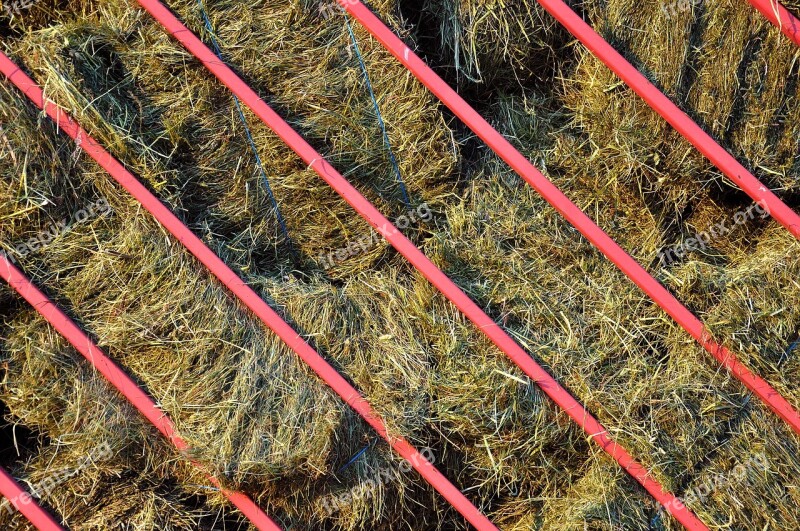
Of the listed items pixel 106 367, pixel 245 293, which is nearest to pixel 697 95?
pixel 245 293

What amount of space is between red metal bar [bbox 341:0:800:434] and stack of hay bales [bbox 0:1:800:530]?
6 cm

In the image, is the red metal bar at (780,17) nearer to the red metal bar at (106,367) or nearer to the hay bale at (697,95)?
the hay bale at (697,95)

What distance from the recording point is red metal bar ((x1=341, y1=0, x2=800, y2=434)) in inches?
95.3

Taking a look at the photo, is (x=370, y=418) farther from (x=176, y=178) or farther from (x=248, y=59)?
(x=248, y=59)

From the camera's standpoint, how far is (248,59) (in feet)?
8.45

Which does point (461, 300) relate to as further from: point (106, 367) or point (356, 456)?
point (106, 367)

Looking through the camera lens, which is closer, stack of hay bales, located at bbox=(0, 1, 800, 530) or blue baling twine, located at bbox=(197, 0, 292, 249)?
stack of hay bales, located at bbox=(0, 1, 800, 530)

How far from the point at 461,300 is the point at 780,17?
46.7 inches

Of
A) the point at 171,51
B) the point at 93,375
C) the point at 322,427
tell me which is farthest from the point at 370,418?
the point at 171,51

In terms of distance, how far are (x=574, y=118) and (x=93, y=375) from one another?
1.67 meters

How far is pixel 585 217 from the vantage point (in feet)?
8.02

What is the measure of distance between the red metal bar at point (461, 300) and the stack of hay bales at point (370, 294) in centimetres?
5

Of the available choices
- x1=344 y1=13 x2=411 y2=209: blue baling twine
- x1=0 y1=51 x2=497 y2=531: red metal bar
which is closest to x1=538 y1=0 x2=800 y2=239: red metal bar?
x1=344 y1=13 x2=411 y2=209: blue baling twine

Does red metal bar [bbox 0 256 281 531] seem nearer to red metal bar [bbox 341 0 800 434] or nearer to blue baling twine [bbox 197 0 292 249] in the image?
blue baling twine [bbox 197 0 292 249]
